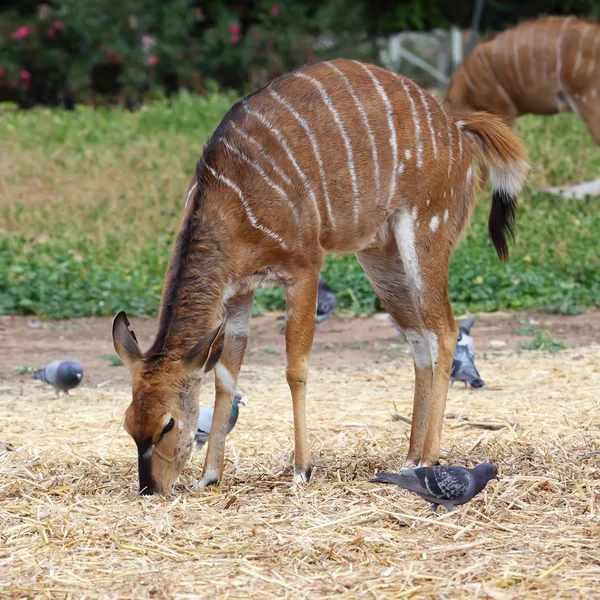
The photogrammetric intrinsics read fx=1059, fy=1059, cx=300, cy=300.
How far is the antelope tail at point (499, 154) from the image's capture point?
5078 millimetres

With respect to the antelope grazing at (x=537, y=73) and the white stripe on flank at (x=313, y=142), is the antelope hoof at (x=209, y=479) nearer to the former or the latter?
the white stripe on flank at (x=313, y=142)

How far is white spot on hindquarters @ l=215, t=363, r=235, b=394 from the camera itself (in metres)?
4.71

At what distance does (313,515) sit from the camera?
407 cm

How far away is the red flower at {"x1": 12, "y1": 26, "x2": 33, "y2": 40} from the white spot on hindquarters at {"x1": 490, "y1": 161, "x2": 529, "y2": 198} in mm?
12396

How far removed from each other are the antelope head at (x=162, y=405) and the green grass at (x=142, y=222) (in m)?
4.21

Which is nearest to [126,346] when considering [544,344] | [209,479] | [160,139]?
[209,479]

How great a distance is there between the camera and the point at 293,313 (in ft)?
14.7

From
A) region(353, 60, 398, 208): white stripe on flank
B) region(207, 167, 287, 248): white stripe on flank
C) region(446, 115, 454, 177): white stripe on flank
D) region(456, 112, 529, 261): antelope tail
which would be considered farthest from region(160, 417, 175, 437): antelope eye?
region(456, 112, 529, 261): antelope tail

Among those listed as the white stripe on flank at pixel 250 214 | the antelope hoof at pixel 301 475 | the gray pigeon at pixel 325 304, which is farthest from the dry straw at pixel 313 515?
the gray pigeon at pixel 325 304

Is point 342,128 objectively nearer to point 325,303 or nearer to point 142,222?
point 325,303

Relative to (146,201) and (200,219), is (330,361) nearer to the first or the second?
(200,219)

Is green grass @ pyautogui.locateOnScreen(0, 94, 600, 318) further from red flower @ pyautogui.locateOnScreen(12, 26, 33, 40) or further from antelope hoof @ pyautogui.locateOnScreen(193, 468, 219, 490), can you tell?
antelope hoof @ pyautogui.locateOnScreen(193, 468, 219, 490)

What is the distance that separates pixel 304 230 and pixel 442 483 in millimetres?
1232

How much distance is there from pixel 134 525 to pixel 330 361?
3.53 metres
